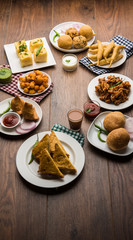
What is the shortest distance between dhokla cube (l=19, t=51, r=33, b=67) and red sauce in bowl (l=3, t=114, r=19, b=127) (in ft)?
2.38

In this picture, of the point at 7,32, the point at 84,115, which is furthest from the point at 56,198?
the point at 7,32

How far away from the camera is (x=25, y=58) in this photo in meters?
2.57

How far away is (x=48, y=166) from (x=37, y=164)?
162mm

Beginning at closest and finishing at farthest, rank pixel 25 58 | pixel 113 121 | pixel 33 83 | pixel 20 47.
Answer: pixel 113 121, pixel 33 83, pixel 25 58, pixel 20 47

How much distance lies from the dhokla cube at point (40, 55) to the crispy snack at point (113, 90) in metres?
0.70

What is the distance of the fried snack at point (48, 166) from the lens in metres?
1.76

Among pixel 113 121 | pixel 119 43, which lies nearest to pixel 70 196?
pixel 113 121

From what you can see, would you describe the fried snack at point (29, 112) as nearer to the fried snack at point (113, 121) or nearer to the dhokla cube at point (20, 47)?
the fried snack at point (113, 121)

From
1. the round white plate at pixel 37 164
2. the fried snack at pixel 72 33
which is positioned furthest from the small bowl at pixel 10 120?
the fried snack at pixel 72 33

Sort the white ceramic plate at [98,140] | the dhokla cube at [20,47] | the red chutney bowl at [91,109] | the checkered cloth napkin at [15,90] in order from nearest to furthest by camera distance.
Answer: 1. the white ceramic plate at [98,140]
2. the red chutney bowl at [91,109]
3. the checkered cloth napkin at [15,90]
4. the dhokla cube at [20,47]

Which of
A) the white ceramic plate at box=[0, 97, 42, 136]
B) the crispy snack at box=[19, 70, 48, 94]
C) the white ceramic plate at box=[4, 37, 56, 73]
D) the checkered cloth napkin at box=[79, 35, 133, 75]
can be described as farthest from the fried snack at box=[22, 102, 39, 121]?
the checkered cloth napkin at box=[79, 35, 133, 75]

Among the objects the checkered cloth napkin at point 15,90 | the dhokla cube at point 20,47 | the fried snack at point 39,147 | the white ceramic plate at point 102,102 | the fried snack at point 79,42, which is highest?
the fried snack at point 79,42

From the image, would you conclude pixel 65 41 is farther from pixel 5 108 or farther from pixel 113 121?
pixel 113 121

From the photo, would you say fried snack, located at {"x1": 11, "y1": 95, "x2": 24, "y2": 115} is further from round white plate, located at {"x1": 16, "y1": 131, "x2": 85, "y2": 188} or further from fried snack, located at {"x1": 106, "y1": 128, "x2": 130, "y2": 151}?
fried snack, located at {"x1": 106, "y1": 128, "x2": 130, "y2": 151}
